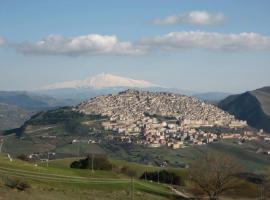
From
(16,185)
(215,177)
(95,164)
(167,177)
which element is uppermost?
(16,185)

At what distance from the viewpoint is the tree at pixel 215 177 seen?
65625 millimetres

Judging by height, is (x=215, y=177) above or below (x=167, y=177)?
above

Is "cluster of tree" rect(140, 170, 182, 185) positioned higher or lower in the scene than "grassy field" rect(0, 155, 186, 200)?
lower

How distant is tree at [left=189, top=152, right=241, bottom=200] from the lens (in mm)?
65625

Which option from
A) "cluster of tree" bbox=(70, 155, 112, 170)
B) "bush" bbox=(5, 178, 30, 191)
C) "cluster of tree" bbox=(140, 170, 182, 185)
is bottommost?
"cluster of tree" bbox=(140, 170, 182, 185)

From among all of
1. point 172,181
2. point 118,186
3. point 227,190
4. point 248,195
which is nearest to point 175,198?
point 118,186

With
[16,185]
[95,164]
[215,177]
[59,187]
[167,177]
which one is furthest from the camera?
[167,177]

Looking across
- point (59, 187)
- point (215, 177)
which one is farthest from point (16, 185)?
point (215, 177)

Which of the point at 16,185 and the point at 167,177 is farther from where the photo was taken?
the point at 167,177

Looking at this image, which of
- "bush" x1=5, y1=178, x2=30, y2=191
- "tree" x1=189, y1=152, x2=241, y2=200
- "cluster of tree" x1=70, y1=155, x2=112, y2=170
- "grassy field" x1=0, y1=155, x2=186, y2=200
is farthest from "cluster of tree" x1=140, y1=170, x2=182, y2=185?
"bush" x1=5, y1=178, x2=30, y2=191

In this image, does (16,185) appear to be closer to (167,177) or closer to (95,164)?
(95,164)

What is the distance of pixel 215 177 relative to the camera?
65.6 metres

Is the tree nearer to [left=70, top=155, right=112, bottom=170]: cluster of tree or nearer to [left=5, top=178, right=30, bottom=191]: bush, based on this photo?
[left=70, top=155, right=112, bottom=170]: cluster of tree

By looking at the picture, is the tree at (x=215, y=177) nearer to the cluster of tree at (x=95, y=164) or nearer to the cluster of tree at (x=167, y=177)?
the cluster of tree at (x=95, y=164)
